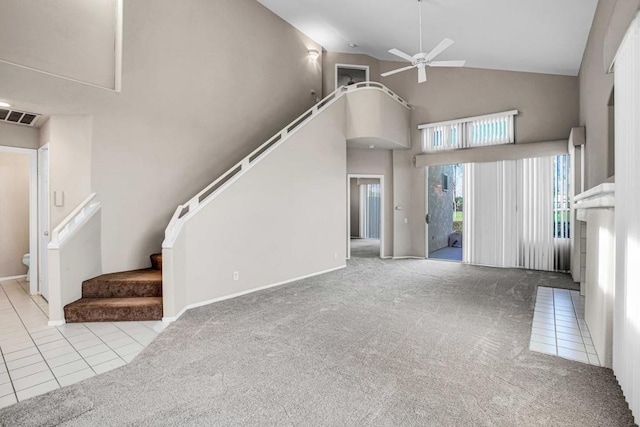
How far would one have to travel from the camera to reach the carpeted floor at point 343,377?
2152mm

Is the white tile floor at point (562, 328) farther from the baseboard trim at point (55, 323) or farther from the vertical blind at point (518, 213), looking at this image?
the baseboard trim at point (55, 323)

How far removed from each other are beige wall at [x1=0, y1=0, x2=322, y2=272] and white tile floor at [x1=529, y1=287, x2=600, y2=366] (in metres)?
5.49

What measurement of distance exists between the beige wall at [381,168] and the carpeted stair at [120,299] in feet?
18.0

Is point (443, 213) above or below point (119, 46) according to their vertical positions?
below

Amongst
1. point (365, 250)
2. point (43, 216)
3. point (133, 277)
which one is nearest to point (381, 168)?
point (365, 250)

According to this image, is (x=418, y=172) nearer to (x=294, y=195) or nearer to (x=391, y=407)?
(x=294, y=195)

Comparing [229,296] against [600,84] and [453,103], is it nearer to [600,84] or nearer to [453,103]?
[600,84]

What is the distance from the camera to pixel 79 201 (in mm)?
4590

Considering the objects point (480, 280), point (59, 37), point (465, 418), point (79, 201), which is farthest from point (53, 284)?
point (480, 280)

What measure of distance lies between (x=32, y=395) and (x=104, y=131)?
3.55 metres

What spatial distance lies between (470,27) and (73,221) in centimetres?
704

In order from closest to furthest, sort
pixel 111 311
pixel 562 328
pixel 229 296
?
pixel 562 328, pixel 111 311, pixel 229 296

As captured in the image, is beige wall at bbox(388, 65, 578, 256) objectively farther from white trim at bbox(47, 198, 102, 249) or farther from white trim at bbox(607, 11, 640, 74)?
white trim at bbox(47, 198, 102, 249)

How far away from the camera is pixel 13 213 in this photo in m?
6.07
